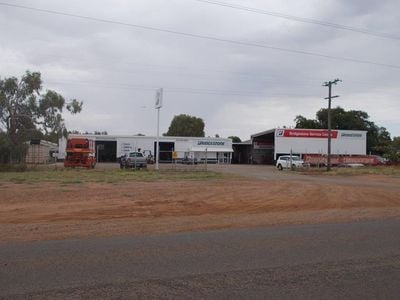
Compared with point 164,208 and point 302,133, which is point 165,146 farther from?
point 164,208

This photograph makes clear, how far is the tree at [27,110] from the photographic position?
1935 inches

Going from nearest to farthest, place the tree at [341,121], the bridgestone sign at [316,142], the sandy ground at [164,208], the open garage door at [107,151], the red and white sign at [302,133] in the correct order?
the sandy ground at [164,208], the red and white sign at [302,133], the bridgestone sign at [316,142], the open garage door at [107,151], the tree at [341,121]

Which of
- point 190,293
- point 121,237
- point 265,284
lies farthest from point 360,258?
point 121,237

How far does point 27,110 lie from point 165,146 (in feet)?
126

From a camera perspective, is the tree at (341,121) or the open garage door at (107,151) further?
the tree at (341,121)

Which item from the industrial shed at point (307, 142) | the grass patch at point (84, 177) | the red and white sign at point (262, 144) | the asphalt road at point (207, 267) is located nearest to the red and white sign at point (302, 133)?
the industrial shed at point (307, 142)

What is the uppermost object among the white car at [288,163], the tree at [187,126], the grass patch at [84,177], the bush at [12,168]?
the tree at [187,126]

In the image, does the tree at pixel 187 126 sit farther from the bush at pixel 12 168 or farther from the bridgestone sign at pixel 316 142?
the bush at pixel 12 168

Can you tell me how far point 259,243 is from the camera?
9695mm

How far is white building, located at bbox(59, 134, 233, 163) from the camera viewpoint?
7994 centimetres

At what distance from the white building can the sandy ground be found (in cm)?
5721

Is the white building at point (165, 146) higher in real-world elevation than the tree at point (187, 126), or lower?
lower

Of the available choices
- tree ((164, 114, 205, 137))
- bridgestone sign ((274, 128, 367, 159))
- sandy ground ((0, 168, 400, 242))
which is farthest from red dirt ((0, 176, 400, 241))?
tree ((164, 114, 205, 137))

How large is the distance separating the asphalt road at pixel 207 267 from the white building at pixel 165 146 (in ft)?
225
